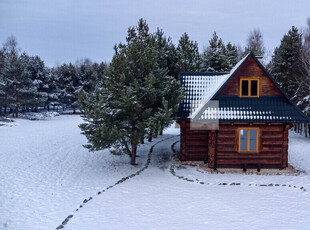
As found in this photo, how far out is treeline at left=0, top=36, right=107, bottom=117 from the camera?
35.9 metres

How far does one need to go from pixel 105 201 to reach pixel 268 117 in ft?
33.0

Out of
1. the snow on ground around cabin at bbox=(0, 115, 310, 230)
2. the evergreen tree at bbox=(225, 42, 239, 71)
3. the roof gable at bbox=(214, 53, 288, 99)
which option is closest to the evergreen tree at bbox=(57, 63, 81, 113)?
the evergreen tree at bbox=(225, 42, 239, 71)

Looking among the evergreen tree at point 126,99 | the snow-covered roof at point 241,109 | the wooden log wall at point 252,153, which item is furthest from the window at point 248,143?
the evergreen tree at point 126,99

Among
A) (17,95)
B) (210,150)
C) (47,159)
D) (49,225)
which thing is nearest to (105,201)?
(49,225)

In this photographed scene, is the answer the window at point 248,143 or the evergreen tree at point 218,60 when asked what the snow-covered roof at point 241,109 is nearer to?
the window at point 248,143

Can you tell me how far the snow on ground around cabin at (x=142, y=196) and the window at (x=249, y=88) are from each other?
16.2ft

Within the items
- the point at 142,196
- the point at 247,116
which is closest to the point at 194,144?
the point at 247,116

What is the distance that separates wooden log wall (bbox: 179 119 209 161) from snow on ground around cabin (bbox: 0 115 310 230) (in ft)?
4.04

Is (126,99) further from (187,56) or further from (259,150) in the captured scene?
(187,56)

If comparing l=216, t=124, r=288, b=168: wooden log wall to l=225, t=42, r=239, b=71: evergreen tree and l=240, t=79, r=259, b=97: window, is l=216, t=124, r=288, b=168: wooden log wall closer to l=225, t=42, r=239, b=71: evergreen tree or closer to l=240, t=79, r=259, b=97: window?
l=240, t=79, r=259, b=97: window

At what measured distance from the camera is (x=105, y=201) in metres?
10.0

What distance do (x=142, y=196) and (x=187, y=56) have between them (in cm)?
1987

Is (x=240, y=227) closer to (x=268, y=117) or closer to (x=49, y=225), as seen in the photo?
(x=49, y=225)

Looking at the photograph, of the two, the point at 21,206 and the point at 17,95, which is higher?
the point at 17,95
